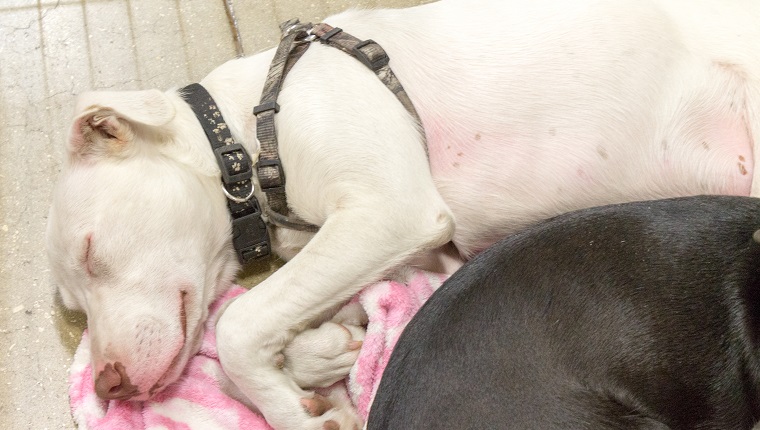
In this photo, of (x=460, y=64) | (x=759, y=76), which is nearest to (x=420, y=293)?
(x=460, y=64)

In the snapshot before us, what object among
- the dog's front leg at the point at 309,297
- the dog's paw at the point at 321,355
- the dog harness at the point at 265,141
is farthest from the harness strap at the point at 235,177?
the dog's paw at the point at 321,355

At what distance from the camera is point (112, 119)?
1912mm

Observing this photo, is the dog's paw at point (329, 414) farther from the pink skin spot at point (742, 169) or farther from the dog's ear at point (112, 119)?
the pink skin spot at point (742, 169)

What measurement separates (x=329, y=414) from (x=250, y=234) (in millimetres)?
567

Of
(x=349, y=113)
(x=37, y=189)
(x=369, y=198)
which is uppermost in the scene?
(x=349, y=113)

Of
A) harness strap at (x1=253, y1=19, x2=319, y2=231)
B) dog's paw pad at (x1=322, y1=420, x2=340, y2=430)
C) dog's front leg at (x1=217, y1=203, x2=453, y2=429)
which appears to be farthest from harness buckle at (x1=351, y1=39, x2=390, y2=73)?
dog's paw pad at (x1=322, y1=420, x2=340, y2=430)

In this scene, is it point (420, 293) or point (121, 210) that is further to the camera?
point (420, 293)

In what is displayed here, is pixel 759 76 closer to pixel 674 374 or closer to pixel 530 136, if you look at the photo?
pixel 530 136

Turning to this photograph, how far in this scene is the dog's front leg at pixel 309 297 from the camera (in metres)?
1.82

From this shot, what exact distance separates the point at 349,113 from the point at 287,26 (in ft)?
1.49

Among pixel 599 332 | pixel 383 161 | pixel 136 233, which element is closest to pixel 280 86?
pixel 383 161

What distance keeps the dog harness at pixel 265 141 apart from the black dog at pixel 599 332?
593 millimetres

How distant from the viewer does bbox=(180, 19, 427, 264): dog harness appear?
1.95 meters

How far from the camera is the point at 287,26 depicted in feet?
7.21
